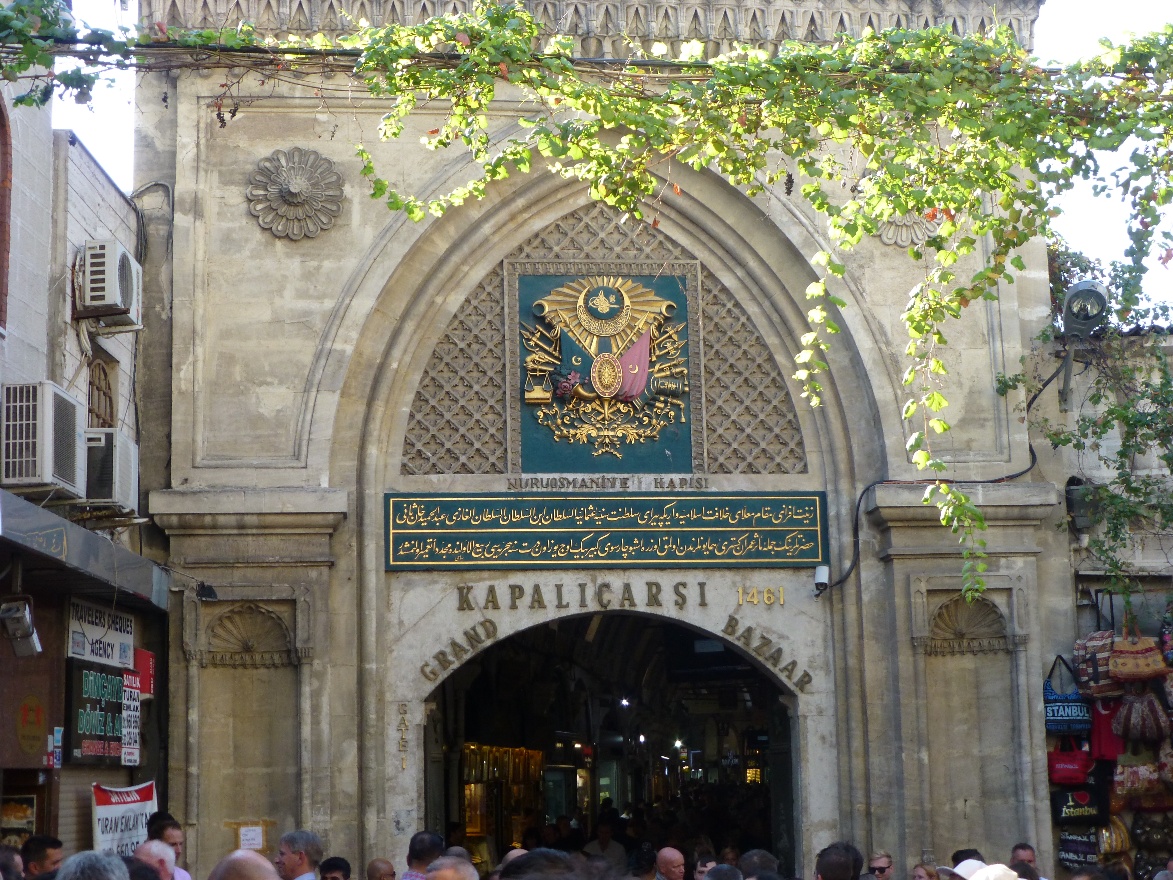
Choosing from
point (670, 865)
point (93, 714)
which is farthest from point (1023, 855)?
point (93, 714)

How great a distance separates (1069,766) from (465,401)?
17.3 ft

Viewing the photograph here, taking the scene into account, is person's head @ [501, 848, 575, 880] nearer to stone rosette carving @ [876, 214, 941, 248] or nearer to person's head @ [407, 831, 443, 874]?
person's head @ [407, 831, 443, 874]

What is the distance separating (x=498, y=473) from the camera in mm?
12156

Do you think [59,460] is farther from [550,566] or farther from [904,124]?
[904,124]

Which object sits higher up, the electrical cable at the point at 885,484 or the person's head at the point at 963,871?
the electrical cable at the point at 885,484

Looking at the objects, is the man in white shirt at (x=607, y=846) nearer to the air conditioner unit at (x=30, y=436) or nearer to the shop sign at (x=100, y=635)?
the shop sign at (x=100, y=635)

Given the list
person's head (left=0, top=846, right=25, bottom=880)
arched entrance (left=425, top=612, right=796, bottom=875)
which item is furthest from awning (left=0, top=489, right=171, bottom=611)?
arched entrance (left=425, top=612, right=796, bottom=875)

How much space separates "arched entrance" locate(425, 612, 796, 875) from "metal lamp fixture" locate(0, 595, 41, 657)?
12.2 ft

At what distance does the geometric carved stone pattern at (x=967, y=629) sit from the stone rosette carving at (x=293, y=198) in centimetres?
549

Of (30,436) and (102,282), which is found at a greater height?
(102,282)

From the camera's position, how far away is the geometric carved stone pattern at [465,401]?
1218cm

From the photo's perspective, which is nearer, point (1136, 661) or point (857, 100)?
point (857, 100)

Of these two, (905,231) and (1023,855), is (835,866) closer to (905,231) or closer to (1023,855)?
(1023,855)

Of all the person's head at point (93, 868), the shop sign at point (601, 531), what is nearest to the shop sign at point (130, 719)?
the shop sign at point (601, 531)
